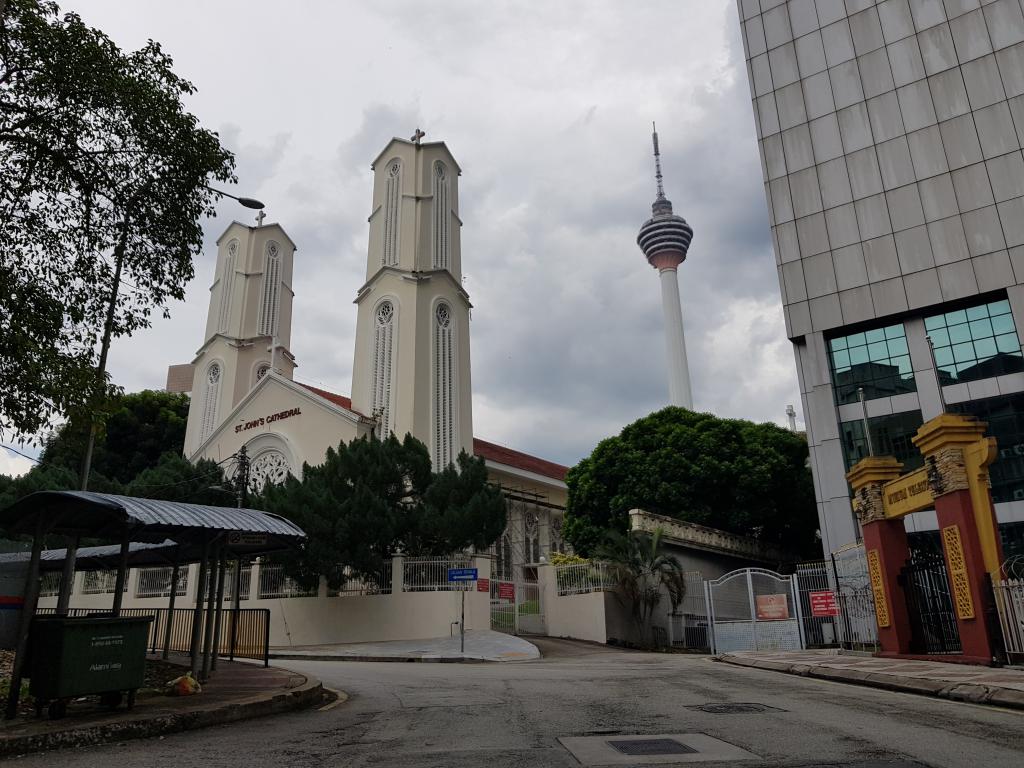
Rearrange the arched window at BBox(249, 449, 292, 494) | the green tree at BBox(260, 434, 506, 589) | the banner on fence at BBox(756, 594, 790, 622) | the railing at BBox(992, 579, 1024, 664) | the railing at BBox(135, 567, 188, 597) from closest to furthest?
the railing at BBox(992, 579, 1024, 664) < the banner on fence at BBox(756, 594, 790, 622) < the green tree at BBox(260, 434, 506, 589) < the railing at BBox(135, 567, 188, 597) < the arched window at BBox(249, 449, 292, 494)

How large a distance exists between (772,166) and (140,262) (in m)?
28.5

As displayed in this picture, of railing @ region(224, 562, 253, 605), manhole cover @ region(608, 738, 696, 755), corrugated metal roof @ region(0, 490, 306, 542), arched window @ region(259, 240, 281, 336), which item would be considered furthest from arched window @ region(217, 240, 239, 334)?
manhole cover @ region(608, 738, 696, 755)

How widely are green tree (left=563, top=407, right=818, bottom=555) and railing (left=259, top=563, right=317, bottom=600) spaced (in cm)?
1279

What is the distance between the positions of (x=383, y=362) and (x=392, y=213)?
822 centimetres

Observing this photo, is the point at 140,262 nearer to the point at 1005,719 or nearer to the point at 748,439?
the point at 1005,719

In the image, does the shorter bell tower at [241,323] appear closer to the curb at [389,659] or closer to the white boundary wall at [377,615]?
the white boundary wall at [377,615]

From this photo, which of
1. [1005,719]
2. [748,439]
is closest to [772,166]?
[748,439]

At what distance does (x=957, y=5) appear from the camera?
98.8ft

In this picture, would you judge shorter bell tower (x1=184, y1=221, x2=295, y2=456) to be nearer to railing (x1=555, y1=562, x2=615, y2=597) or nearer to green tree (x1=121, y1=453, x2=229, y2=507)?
green tree (x1=121, y1=453, x2=229, y2=507)

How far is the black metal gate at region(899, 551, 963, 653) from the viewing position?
13.1 m

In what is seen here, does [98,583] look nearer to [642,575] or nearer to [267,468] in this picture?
[267,468]

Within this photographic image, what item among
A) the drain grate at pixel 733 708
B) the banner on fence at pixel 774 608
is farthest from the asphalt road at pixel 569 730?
the banner on fence at pixel 774 608

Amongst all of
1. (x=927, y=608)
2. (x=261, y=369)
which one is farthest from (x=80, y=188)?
(x=261, y=369)

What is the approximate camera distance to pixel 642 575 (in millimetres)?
24578
